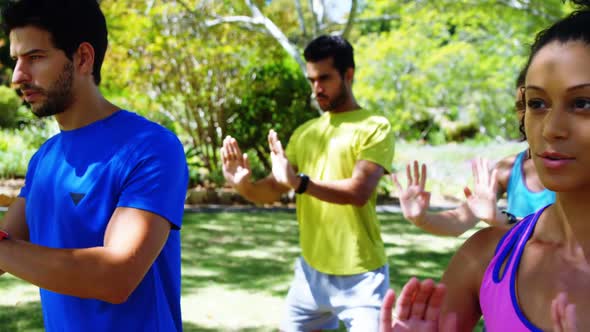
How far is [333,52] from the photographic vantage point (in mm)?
3699

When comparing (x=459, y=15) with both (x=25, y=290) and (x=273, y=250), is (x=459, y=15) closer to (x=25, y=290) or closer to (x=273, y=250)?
(x=273, y=250)

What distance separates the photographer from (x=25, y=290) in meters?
5.71

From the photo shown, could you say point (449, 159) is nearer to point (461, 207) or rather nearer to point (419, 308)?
point (461, 207)

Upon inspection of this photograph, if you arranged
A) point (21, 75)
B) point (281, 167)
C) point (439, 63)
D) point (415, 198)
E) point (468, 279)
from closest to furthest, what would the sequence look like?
point (468, 279), point (21, 75), point (415, 198), point (281, 167), point (439, 63)

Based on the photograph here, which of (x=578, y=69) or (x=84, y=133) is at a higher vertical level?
(x=578, y=69)

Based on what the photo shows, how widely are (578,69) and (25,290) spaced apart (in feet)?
17.5

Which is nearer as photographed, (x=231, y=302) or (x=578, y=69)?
(x=578, y=69)

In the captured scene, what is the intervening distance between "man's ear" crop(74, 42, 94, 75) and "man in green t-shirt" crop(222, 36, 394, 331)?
1.43 metres

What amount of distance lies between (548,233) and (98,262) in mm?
1097

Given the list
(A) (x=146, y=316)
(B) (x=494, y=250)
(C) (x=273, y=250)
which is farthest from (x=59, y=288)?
(C) (x=273, y=250)

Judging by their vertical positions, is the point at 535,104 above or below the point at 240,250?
above

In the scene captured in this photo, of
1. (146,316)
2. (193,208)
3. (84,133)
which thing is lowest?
(193,208)

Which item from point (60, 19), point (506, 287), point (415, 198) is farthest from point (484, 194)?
point (60, 19)

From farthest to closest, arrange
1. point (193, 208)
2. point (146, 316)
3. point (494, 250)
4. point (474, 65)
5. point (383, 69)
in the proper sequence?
1. point (474, 65)
2. point (383, 69)
3. point (193, 208)
4. point (146, 316)
5. point (494, 250)
